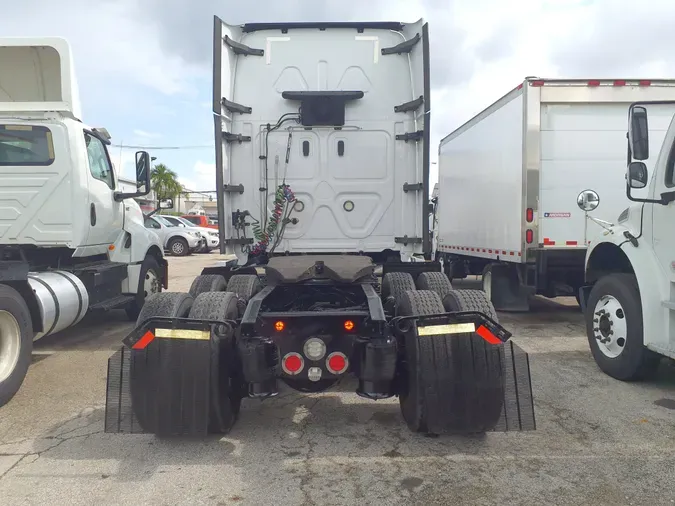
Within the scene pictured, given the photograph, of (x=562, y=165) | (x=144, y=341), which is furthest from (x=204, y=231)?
(x=144, y=341)

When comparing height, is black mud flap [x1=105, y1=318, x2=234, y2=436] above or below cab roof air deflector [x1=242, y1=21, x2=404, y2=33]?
below

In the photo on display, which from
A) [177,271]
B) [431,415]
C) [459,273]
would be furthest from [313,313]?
[177,271]

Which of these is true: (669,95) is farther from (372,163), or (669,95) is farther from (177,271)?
(177,271)

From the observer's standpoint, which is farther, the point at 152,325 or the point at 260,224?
the point at 260,224

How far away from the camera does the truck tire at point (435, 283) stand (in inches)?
197

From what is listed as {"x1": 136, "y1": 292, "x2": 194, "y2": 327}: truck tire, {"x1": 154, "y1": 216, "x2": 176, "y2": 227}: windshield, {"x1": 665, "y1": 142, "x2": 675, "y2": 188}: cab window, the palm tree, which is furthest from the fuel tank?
the palm tree

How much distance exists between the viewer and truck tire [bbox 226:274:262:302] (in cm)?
496

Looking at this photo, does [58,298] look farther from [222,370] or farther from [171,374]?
[222,370]

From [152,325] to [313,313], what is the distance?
103 centimetres

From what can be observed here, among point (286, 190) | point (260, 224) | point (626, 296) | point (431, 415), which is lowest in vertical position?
point (431, 415)

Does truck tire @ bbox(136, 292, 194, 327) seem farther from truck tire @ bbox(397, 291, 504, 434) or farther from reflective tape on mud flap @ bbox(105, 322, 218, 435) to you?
truck tire @ bbox(397, 291, 504, 434)

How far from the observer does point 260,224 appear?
6320 mm

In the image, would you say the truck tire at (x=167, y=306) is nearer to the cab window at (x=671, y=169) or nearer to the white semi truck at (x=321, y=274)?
the white semi truck at (x=321, y=274)

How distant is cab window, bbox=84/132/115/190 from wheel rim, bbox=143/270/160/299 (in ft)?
4.91
